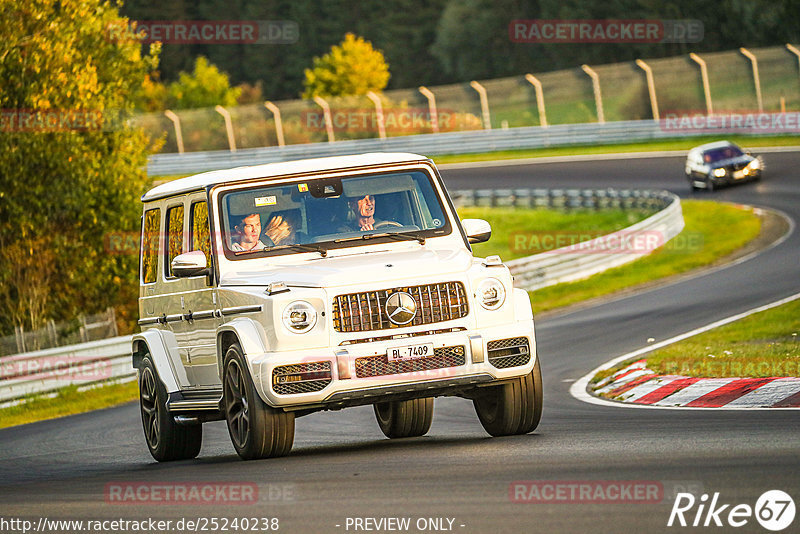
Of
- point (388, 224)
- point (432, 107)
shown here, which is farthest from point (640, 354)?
point (432, 107)

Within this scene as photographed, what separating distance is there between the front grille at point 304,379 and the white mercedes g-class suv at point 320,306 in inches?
0.4

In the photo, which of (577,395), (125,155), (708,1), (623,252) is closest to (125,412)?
(577,395)

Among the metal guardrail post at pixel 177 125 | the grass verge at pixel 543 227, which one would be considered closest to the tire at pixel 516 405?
the grass verge at pixel 543 227

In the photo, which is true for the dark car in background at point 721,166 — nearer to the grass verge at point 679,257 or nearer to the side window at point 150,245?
the grass verge at point 679,257

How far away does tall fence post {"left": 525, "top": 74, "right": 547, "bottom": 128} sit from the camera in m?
55.6

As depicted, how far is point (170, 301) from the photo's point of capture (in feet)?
36.5

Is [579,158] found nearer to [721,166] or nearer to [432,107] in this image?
[432,107]

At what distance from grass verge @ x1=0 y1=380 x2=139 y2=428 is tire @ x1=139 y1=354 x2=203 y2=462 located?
853 cm

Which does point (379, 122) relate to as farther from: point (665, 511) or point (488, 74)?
point (665, 511)

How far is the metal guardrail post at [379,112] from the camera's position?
58406mm

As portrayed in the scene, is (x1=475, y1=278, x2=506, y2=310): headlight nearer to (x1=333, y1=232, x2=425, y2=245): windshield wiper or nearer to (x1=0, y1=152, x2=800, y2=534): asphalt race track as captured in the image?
(x1=333, y1=232, x2=425, y2=245): windshield wiper

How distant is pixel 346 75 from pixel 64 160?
48.9 metres

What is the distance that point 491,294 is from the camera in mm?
9500

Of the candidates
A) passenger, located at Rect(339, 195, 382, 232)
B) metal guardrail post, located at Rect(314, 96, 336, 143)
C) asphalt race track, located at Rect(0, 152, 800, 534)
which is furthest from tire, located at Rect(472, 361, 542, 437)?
metal guardrail post, located at Rect(314, 96, 336, 143)
